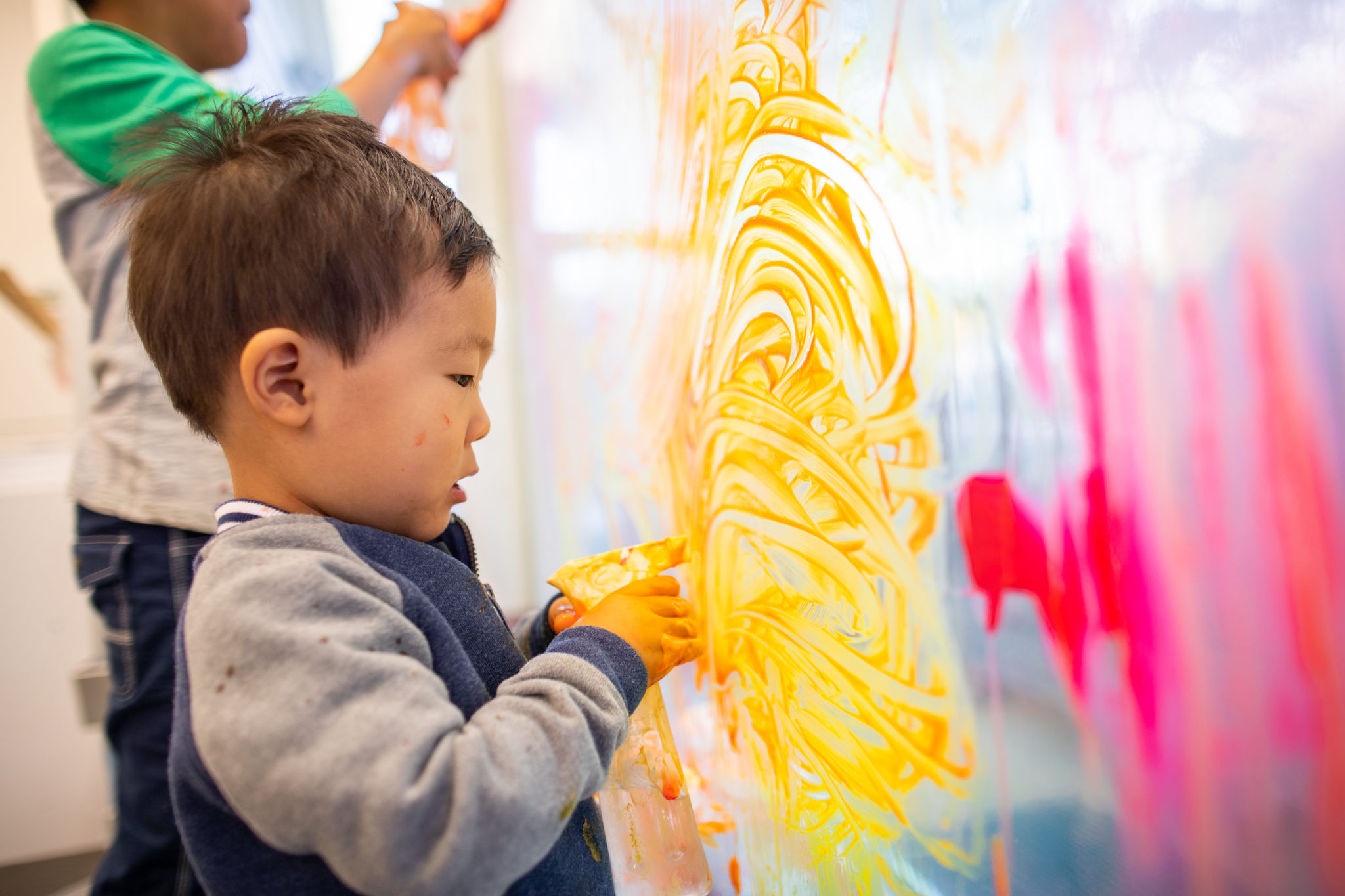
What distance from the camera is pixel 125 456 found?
85 centimetres

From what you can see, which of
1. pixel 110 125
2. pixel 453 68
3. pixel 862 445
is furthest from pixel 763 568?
pixel 453 68

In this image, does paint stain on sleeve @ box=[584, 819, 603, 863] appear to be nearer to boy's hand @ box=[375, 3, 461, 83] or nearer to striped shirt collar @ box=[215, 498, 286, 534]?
striped shirt collar @ box=[215, 498, 286, 534]

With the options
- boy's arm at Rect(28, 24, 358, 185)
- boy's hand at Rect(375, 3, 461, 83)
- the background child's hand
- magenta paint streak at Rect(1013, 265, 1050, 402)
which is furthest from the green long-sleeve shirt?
magenta paint streak at Rect(1013, 265, 1050, 402)

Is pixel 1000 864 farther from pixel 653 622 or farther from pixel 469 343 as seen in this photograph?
pixel 469 343

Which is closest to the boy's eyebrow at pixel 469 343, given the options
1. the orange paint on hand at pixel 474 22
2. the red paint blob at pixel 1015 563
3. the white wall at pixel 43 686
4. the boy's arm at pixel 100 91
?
the red paint blob at pixel 1015 563

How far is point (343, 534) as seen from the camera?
→ 52 cm

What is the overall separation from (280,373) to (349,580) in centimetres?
14

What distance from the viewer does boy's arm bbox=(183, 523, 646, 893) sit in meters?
0.40

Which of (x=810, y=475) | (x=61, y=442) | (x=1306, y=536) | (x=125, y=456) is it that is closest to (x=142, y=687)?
(x=125, y=456)

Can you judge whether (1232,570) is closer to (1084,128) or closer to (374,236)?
(1084,128)

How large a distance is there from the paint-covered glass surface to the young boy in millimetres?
154

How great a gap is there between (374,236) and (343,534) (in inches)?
7.5

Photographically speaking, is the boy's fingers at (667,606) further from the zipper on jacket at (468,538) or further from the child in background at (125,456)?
the child in background at (125,456)

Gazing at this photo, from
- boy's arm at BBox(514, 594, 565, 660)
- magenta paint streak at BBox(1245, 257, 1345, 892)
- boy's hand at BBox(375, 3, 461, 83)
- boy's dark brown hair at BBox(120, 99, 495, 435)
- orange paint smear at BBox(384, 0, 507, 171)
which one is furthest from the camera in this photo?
orange paint smear at BBox(384, 0, 507, 171)
